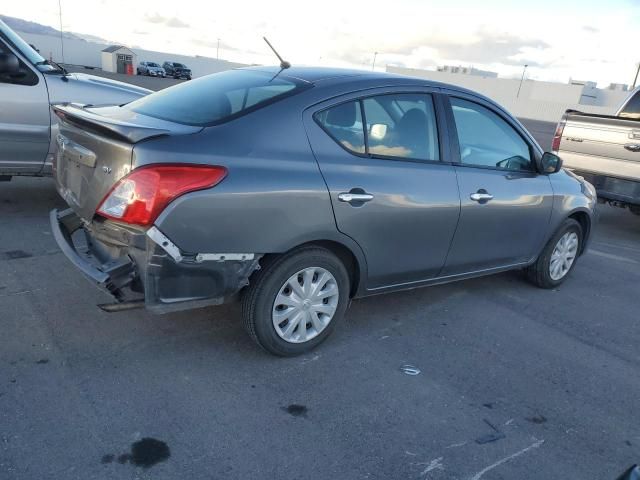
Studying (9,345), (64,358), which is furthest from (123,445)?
(9,345)

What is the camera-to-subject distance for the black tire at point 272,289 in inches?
125

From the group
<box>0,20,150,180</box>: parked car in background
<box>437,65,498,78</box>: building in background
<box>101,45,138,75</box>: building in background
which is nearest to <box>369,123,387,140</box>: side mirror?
<box>0,20,150,180</box>: parked car in background

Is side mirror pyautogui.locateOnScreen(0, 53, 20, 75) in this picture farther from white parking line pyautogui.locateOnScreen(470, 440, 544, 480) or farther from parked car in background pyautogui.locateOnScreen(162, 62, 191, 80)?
parked car in background pyautogui.locateOnScreen(162, 62, 191, 80)

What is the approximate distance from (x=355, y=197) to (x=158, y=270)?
4.05 feet

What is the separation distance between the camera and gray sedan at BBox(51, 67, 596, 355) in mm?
2850

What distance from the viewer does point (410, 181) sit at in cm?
363

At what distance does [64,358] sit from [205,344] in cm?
82

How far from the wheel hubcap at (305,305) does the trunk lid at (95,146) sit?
3.51ft

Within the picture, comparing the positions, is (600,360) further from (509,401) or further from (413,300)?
(413,300)

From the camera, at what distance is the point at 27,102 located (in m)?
5.49

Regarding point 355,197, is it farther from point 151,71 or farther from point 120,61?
point 151,71

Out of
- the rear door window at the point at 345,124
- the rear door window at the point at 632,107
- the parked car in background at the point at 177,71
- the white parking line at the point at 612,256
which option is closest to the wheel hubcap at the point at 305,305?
the rear door window at the point at 345,124

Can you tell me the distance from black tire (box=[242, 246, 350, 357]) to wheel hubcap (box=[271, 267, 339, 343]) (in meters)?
0.04

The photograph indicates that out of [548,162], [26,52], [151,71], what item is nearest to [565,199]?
[548,162]
